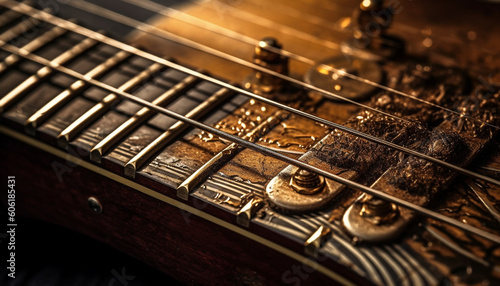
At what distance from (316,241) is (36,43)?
86 cm

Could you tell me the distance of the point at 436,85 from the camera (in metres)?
1.17

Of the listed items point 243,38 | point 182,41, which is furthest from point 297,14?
point 182,41

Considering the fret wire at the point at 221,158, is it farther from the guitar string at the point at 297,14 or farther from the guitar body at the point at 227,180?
the guitar string at the point at 297,14

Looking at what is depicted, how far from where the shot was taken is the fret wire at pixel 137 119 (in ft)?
3.21

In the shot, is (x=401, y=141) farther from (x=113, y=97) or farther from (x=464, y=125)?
(x=113, y=97)

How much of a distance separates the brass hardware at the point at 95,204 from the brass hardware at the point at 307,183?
41 cm

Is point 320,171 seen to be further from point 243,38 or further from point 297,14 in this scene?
point 297,14

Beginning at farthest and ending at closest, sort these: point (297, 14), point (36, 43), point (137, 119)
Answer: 1. point (297, 14)
2. point (36, 43)
3. point (137, 119)

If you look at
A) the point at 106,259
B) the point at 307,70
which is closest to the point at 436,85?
the point at 307,70

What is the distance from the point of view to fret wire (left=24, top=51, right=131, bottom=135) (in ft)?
3.45

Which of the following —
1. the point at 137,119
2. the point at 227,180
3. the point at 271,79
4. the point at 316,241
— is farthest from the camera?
the point at 271,79

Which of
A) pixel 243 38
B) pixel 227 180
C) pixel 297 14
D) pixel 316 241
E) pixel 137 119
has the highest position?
pixel 297 14

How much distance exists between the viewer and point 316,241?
2.58 feet

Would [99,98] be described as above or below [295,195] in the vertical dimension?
above
